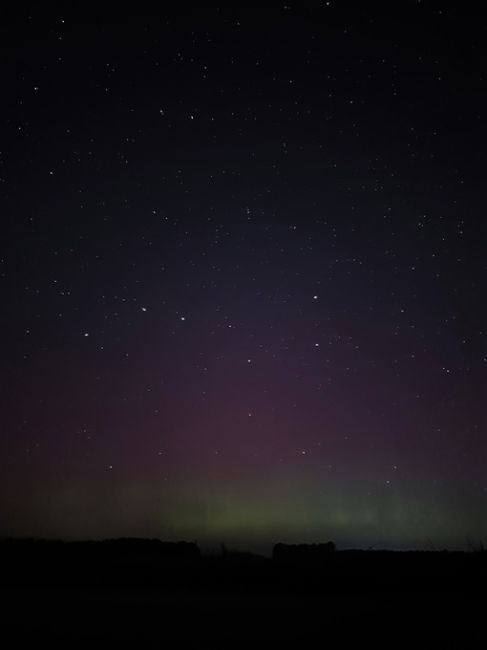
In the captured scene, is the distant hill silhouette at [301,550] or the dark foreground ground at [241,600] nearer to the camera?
the dark foreground ground at [241,600]

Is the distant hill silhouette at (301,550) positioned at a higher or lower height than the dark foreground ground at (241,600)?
higher

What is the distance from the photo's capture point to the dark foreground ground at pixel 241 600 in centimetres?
597

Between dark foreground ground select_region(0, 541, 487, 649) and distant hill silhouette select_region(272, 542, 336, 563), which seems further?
distant hill silhouette select_region(272, 542, 336, 563)

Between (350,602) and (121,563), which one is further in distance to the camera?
(121,563)

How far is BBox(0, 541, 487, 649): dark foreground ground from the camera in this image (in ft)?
19.6

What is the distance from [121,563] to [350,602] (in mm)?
4264

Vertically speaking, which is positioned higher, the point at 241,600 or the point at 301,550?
the point at 301,550

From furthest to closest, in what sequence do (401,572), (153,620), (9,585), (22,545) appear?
(22,545), (9,585), (401,572), (153,620)

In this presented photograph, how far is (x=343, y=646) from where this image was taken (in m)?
5.60

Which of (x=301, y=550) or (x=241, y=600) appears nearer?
(x=241, y=600)

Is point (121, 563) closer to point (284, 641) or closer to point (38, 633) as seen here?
point (38, 633)

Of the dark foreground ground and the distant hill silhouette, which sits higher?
the distant hill silhouette

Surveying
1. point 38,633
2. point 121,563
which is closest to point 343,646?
point 38,633

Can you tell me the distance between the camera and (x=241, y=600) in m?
8.09
